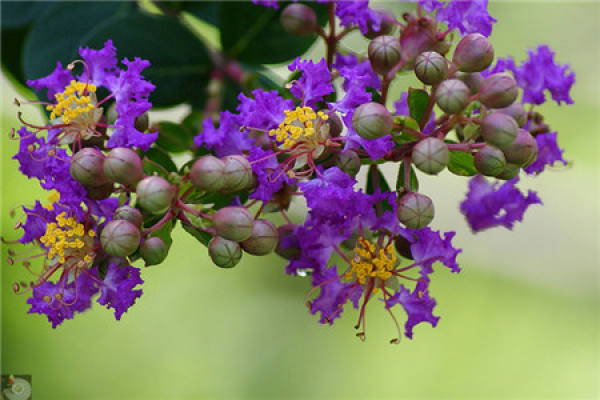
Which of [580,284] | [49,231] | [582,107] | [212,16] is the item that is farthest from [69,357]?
[582,107]

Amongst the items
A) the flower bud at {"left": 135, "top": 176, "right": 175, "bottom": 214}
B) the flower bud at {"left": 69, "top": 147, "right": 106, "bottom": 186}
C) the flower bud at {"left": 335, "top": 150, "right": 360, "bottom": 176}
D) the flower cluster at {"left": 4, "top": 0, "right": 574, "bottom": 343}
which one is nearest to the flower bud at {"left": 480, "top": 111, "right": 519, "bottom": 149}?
the flower cluster at {"left": 4, "top": 0, "right": 574, "bottom": 343}

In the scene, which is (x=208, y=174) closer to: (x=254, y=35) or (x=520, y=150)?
(x=520, y=150)

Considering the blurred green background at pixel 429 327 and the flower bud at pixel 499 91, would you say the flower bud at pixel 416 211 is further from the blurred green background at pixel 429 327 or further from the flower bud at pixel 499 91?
the blurred green background at pixel 429 327
